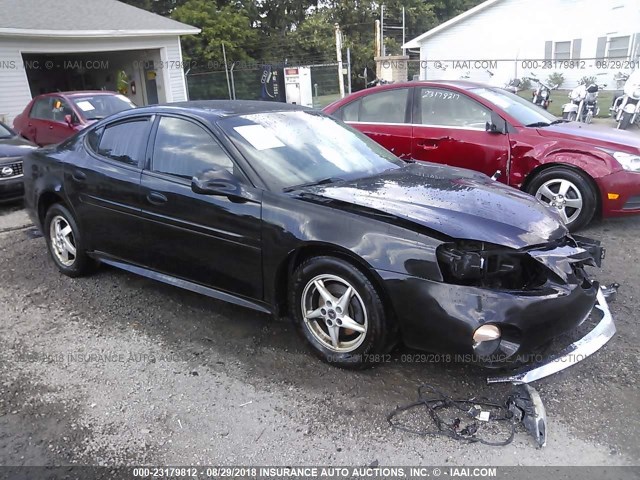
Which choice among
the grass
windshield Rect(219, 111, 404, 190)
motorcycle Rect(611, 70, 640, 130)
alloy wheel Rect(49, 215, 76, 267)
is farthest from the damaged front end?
the grass

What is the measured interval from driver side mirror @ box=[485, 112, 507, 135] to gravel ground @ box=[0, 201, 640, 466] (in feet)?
7.73

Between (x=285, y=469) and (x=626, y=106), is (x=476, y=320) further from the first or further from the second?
(x=626, y=106)

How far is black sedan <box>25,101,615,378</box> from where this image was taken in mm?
2908

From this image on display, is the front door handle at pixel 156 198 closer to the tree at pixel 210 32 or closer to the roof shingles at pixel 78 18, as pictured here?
the roof shingles at pixel 78 18

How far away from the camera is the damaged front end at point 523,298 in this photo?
2.82 m

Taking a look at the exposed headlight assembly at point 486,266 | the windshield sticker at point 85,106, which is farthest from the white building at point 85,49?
the exposed headlight assembly at point 486,266

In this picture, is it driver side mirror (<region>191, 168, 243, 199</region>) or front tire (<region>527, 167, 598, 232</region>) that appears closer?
driver side mirror (<region>191, 168, 243, 199</region>)

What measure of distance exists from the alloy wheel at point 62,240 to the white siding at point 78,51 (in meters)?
12.0

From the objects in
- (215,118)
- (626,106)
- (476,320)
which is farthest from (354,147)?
(626,106)

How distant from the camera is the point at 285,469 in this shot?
101 inches

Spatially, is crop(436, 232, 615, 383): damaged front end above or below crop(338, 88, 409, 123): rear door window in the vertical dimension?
below

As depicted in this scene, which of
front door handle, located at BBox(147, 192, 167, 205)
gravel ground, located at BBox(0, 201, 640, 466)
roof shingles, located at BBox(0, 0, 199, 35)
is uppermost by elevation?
roof shingles, located at BBox(0, 0, 199, 35)

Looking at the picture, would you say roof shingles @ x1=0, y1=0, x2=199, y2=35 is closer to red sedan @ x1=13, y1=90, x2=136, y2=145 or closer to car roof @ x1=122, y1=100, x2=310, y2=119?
red sedan @ x1=13, y1=90, x2=136, y2=145

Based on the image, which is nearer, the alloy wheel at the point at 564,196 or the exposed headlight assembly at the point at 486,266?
the exposed headlight assembly at the point at 486,266
